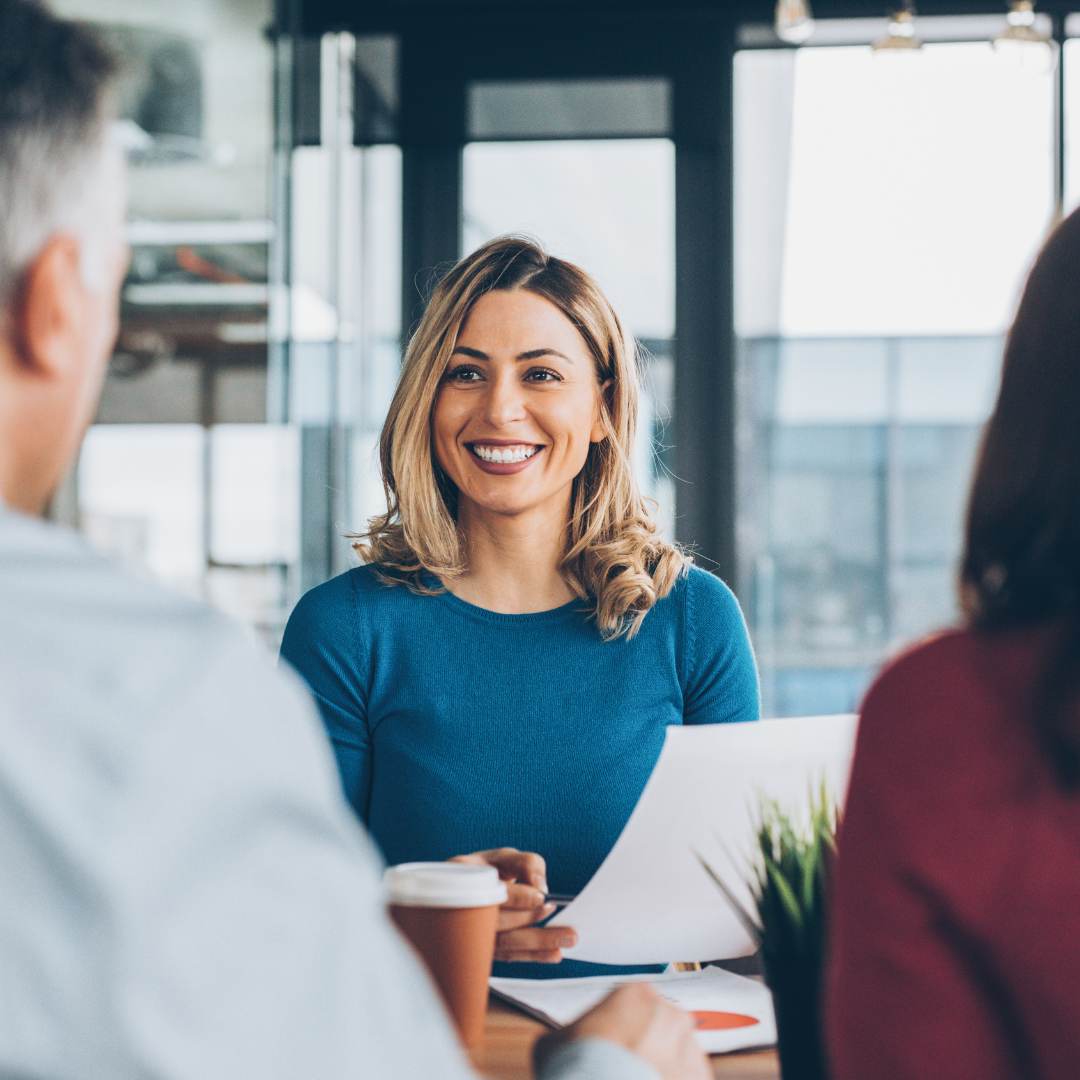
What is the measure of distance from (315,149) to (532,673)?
2.26 meters

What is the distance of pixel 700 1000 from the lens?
107 cm

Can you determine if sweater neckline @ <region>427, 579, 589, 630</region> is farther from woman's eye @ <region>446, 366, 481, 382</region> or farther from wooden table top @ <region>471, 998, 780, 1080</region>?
wooden table top @ <region>471, 998, 780, 1080</region>

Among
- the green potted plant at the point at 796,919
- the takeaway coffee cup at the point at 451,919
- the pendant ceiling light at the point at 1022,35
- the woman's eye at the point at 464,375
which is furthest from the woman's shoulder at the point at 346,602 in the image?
the pendant ceiling light at the point at 1022,35

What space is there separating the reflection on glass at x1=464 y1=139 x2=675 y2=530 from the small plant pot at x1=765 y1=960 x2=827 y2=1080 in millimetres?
2496

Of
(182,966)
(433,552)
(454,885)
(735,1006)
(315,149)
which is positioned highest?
(315,149)

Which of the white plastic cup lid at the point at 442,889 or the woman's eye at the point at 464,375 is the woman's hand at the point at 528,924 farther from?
the woman's eye at the point at 464,375

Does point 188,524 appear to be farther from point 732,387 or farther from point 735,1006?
point 735,1006

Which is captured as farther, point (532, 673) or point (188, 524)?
point (188, 524)

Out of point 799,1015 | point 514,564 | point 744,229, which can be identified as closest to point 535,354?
point 514,564

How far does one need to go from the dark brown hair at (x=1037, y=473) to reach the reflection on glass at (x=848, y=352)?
269 cm

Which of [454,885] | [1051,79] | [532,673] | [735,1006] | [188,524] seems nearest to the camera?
[454,885]

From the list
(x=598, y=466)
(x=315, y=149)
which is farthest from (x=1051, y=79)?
(x=598, y=466)

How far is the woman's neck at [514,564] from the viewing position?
5.41 feet

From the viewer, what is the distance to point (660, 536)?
1.76 meters
